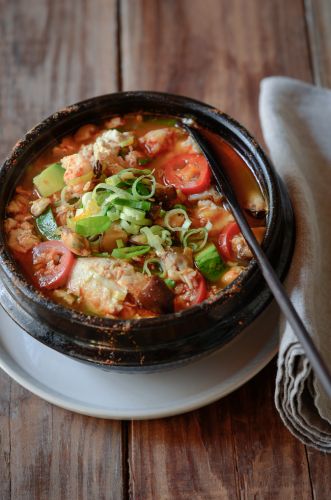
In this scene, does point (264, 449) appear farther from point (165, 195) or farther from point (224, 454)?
point (165, 195)

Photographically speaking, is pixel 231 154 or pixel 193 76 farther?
pixel 193 76

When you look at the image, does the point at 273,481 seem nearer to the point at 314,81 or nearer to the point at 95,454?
the point at 95,454

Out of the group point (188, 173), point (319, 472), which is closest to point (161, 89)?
point (188, 173)

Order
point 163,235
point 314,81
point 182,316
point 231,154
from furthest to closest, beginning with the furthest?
point 314,81, point 231,154, point 163,235, point 182,316

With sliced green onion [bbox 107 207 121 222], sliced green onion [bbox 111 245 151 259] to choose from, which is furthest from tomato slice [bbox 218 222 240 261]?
sliced green onion [bbox 107 207 121 222]

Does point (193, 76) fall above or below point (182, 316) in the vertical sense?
above

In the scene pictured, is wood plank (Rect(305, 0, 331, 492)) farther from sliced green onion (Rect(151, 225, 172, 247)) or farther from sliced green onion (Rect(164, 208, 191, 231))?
sliced green onion (Rect(151, 225, 172, 247))

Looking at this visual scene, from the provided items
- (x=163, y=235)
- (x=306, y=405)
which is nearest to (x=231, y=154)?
(x=163, y=235)
